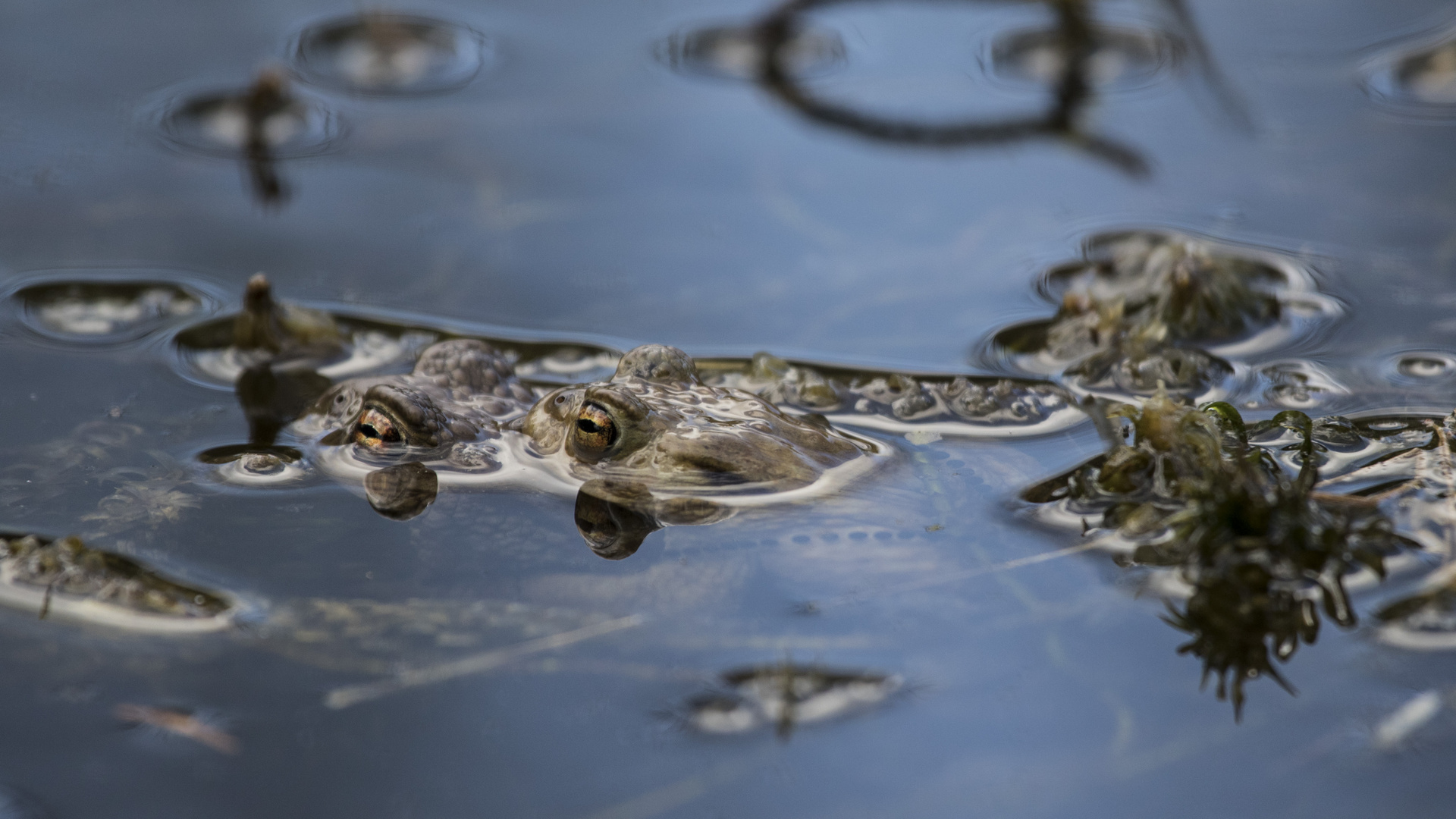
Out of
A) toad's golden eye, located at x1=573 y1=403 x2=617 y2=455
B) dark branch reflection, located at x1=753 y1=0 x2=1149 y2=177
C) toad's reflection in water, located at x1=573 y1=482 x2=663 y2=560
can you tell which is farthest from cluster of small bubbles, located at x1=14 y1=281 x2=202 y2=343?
dark branch reflection, located at x1=753 y1=0 x2=1149 y2=177

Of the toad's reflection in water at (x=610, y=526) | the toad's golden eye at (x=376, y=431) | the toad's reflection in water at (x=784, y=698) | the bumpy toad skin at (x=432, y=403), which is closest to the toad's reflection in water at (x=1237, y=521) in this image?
the toad's reflection in water at (x=784, y=698)

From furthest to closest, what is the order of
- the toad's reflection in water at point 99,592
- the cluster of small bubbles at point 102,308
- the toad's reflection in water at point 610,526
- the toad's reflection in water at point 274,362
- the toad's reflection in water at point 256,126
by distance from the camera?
the toad's reflection in water at point 256,126
the cluster of small bubbles at point 102,308
the toad's reflection in water at point 274,362
the toad's reflection in water at point 610,526
the toad's reflection in water at point 99,592

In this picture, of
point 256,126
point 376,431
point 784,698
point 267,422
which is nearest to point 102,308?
point 267,422

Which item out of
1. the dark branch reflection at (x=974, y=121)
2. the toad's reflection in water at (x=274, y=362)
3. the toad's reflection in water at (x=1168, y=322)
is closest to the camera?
the toad's reflection in water at (x=274, y=362)

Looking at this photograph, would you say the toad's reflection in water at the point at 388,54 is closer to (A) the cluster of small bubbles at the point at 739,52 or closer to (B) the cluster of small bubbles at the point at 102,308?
(A) the cluster of small bubbles at the point at 739,52

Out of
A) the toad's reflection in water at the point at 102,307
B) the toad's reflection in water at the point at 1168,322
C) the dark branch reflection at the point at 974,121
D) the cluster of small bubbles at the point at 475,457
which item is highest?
the dark branch reflection at the point at 974,121

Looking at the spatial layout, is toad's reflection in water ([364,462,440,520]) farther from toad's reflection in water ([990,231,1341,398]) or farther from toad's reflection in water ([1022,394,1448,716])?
toad's reflection in water ([990,231,1341,398])
